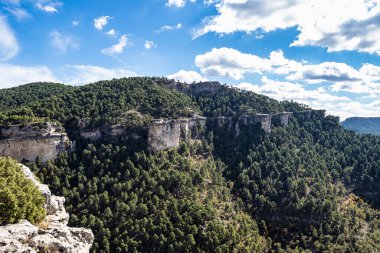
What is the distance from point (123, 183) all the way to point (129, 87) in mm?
59777

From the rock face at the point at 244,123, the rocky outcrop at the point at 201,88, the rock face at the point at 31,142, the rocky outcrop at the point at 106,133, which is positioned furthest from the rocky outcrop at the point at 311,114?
the rock face at the point at 31,142

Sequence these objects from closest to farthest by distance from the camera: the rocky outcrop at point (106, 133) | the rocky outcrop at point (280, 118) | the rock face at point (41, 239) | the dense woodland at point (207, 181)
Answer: the rock face at point (41, 239)
the dense woodland at point (207, 181)
the rocky outcrop at point (106, 133)
the rocky outcrop at point (280, 118)

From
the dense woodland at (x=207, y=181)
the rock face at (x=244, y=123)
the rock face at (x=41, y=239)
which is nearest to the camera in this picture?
the rock face at (x=41, y=239)

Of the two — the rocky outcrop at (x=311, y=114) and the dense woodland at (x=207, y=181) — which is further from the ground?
the rocky outcrop at (x=311, y=114)

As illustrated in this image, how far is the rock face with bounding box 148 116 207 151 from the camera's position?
4983 inches

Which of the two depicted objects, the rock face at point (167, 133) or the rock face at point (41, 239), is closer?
→ the rock face at point (41, 239)

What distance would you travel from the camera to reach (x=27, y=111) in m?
116

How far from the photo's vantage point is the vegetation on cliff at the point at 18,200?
41875mm

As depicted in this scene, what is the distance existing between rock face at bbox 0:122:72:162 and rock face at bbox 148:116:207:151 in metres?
29.7

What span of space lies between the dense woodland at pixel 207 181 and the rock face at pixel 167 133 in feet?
11.3

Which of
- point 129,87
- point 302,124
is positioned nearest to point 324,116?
point 302,124

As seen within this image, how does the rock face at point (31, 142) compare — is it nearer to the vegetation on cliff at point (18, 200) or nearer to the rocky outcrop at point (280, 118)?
the vegetation on cliff at point (18, 200)

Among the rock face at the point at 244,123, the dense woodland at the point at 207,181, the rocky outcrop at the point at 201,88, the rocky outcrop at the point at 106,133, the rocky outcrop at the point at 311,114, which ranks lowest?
the dense woodland at the point at 207,181

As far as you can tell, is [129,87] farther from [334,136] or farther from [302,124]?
[334,136]
